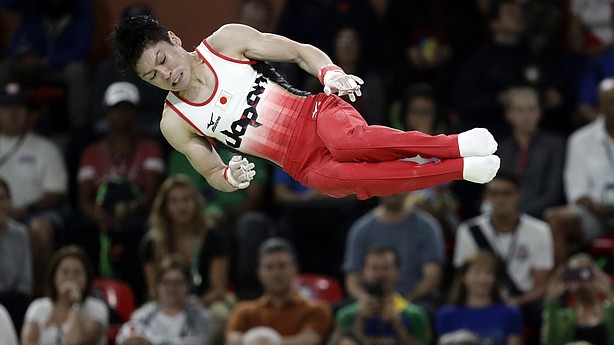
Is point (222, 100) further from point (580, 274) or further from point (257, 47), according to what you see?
point (580, 274)

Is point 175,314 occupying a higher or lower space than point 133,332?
higher

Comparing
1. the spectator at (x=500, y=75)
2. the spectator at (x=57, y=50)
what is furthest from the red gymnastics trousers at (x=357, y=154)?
the spectator at (x=57, y=50)

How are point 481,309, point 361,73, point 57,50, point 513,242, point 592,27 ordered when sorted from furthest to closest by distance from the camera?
point 57,50 < point 592,27 < point 361,73 < point 513,242 < point 481,309

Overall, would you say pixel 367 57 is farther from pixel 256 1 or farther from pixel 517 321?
pixel 517 321

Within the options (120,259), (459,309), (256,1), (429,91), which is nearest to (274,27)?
(256,1)

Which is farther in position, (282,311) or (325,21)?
(325,21)

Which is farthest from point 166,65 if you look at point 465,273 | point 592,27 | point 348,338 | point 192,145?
point 592,27

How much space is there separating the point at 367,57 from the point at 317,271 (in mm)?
1841

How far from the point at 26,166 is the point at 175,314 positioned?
2182mm

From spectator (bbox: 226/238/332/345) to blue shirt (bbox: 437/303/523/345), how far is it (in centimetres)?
84

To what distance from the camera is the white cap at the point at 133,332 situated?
8680mm

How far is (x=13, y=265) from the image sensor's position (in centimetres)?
963

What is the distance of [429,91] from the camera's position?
1023cm

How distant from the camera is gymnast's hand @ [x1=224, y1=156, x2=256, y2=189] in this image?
252 inches
